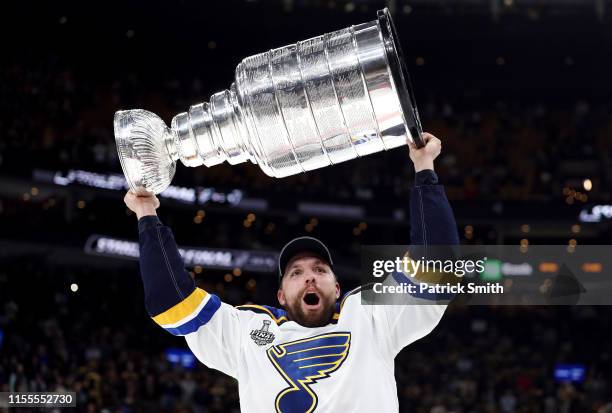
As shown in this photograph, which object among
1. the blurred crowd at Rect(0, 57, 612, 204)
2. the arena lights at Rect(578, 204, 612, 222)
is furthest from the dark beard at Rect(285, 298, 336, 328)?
the arena lights at Rect(578, 204, 612, 222)

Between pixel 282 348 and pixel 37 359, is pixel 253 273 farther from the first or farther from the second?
pixel 282 348

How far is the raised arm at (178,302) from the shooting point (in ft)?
9.23

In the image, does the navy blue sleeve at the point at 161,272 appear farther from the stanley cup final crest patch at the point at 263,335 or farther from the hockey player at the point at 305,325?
the stanley cup final crest patch at the point at 263,335

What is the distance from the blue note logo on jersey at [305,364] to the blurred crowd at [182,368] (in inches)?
345

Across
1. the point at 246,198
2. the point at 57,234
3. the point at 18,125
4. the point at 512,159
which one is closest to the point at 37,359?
the point at 57,234

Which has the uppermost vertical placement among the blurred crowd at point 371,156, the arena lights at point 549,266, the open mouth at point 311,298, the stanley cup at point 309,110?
the blurred crowd at point 371,156

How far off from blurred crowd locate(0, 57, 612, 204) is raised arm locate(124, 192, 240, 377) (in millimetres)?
14856

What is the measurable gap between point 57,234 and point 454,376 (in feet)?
26.1

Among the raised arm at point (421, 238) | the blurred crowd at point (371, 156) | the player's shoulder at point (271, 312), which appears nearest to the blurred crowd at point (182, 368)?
the blurred crowd at point (371, 156)

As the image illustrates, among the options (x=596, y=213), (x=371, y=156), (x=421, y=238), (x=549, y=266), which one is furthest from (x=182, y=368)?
(x=421, y=238)

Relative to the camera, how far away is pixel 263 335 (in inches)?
112

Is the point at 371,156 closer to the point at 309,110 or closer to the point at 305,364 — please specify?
the point at 305,364

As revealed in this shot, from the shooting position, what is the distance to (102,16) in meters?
19.9

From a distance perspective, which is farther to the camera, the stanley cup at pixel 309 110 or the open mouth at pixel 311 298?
the open mouth at pixel 311 298
